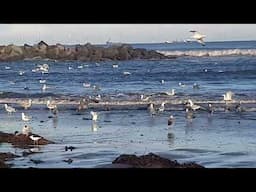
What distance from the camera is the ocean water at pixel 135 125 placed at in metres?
6.96

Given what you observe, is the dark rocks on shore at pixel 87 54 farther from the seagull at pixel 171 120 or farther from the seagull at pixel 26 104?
the seagull at pixel 171 120

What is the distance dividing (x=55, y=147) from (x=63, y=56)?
56.4ft

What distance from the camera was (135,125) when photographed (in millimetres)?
9797

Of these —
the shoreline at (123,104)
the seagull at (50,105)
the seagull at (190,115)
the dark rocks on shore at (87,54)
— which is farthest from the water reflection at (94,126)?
the dark rocks on shore at (87,54)

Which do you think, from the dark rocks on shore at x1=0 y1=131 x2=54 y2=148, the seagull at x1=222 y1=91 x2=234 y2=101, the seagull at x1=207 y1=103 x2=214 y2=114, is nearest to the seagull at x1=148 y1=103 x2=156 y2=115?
the seagull at x1=207 y1=103 x2=214 y2=114

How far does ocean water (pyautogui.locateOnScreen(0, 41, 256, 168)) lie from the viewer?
6.96 m

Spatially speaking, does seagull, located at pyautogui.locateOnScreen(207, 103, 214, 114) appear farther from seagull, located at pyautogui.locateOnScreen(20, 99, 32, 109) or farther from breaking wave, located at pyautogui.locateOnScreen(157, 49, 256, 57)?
breaking wave, located at pyautogui.locateOnScreen(157, 49, 256, 57)

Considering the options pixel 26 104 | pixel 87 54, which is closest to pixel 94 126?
pixel 26 104

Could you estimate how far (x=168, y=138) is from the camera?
27.9ft

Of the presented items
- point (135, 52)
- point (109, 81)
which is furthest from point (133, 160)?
point (135, 52)

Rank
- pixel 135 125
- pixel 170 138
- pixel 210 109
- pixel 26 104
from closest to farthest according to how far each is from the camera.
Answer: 1. pixel 170 138
2. pixel 135 125
3. pixel 210 109
4. pixel 26 104

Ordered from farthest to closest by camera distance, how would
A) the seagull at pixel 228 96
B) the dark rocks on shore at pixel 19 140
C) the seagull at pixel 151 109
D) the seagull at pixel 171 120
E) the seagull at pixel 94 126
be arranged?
the seagull at pixel 228 96 → the seagull at pixel 151 109 → the seagull at pixel 171 120 → the seagull at pixel 94 126 → the dark rocks on shore at pixel 19 140

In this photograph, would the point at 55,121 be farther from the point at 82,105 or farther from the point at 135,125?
the point at 82,105

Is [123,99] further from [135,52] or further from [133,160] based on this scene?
[135,52]
